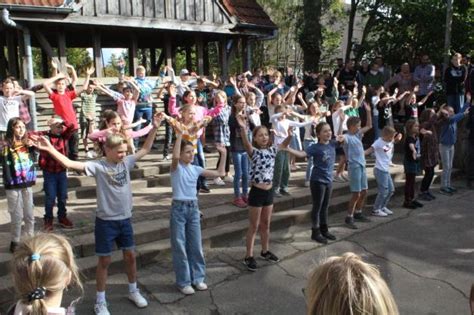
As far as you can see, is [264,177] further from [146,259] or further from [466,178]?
[466,178]

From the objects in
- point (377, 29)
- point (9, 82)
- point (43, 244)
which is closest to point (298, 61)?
point (377, 29)

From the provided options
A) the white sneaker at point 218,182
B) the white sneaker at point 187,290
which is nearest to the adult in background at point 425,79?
the white sneaker at point 218,182

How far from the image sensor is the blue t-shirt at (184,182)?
4816 mm

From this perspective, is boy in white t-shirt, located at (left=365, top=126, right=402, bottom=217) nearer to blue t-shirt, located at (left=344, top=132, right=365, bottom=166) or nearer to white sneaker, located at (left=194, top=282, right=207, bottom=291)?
blue t-shirt, located at (left=344, top=132, right=365, bottom=166)

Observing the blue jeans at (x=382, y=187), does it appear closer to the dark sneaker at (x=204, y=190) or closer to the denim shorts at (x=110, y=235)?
the dark sneaker at (x=204, y=190)

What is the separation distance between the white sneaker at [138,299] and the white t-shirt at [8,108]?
415cm

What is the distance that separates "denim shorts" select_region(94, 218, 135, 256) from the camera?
4279mm

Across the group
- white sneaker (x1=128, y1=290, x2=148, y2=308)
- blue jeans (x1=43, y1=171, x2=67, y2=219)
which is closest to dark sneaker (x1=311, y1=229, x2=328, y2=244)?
white sneaker (x1=128, y1=290, x2=148, y2=308)

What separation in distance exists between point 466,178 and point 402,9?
6.60 metres

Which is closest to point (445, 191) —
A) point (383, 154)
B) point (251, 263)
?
point (383, 154)

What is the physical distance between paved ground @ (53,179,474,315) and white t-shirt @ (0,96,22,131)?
12.0ft

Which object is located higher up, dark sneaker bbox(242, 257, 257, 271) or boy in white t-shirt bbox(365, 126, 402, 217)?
boy in white t-shirt bbox(365, 126, 402, 217)

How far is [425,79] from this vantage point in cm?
1204

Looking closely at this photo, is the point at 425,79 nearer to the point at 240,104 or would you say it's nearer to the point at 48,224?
the point at 240,104
